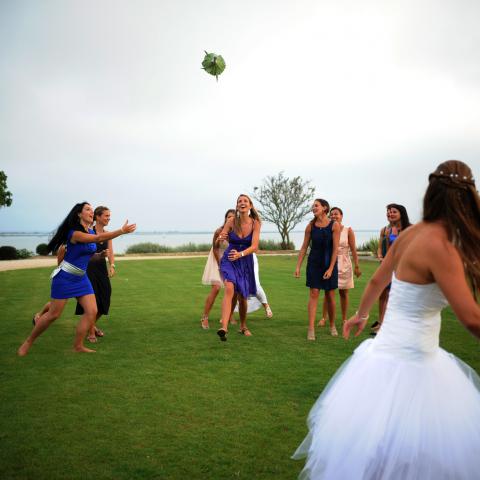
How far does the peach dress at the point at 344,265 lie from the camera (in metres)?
9.62

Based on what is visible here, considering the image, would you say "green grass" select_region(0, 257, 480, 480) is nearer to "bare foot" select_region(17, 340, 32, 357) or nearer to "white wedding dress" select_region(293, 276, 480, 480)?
"bare foot" select_region(17, 340, 32, 357)

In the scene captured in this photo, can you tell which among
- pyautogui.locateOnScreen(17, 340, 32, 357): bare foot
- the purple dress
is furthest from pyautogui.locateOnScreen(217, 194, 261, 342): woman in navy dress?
pyautogui.locateOnScreen(17, 340, 32, 357): bare foot

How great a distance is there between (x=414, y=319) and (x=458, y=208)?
2.09 ft

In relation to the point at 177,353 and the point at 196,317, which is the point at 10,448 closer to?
the point at 177,353

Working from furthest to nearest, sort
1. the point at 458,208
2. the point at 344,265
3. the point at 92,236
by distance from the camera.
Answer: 1. the point at 344,265
2. the point at 92,236
3. the point at 458,208

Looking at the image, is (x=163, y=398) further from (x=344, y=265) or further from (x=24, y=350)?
(x=344, y=265)

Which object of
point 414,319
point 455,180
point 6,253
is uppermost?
point 455,180

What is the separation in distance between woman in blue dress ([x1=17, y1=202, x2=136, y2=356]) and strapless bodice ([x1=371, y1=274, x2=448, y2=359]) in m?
4.93

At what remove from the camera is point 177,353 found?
23.7 feet

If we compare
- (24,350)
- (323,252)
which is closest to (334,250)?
(323,252)

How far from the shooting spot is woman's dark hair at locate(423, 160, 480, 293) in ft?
7.79

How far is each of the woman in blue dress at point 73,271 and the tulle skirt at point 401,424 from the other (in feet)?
15.9

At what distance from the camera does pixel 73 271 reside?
6883mm

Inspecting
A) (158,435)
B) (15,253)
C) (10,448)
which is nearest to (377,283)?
(158,435)
